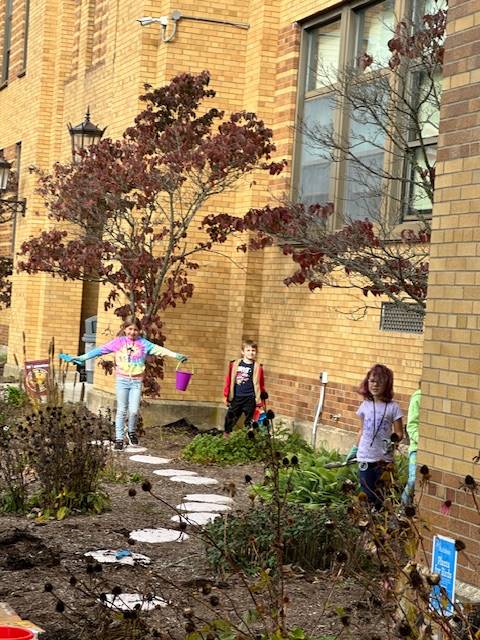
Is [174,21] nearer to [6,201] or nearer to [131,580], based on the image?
[6,201]

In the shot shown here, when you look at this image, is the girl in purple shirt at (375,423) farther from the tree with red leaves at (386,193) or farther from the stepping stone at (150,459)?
the stepping stone at (150,459)

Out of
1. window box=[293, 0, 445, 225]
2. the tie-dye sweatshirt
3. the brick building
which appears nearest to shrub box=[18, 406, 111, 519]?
the brick building

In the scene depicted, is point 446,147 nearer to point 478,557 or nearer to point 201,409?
point 478,557

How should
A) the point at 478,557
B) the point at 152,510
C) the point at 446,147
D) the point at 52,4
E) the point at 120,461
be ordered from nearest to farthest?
the point at 478,557 → the point at 446,147 → the point at 152,510 → the point at 120,461 → the point at 52,4

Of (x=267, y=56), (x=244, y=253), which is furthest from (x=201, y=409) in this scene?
(x=267, y=56)

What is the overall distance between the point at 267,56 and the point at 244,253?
257 cm

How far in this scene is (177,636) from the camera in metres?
5.88

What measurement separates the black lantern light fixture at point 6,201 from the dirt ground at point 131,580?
39.3ft

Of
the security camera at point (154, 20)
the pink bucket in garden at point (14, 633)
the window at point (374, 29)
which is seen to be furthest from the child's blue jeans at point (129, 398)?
the pink bucket in garden at point (14, 633)

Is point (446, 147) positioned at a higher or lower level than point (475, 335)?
higher

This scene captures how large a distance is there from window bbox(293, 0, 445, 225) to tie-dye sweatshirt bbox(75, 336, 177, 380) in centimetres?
258

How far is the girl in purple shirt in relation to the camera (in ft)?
30.0

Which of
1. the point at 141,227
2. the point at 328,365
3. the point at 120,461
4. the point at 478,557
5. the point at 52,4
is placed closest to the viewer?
the point at 478,557

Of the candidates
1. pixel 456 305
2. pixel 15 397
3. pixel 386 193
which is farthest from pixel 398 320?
pixel 15 397
